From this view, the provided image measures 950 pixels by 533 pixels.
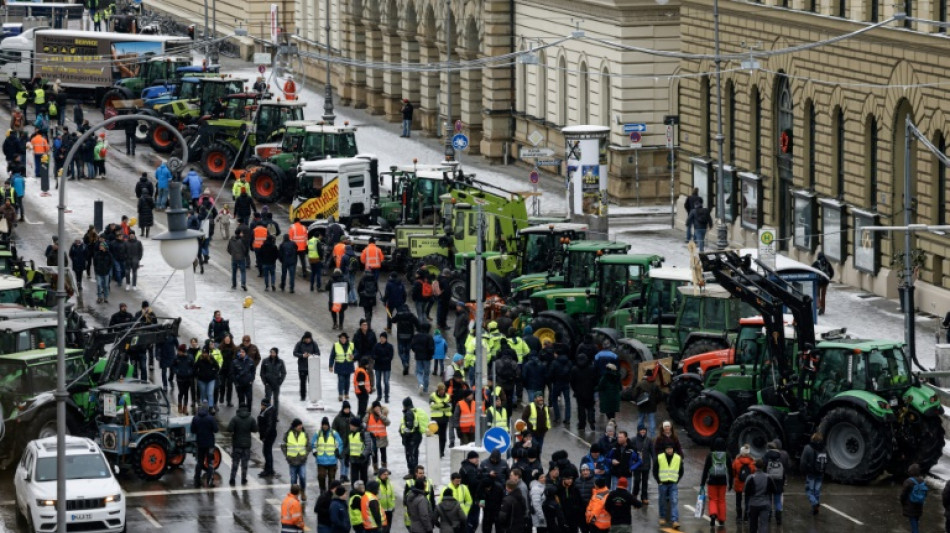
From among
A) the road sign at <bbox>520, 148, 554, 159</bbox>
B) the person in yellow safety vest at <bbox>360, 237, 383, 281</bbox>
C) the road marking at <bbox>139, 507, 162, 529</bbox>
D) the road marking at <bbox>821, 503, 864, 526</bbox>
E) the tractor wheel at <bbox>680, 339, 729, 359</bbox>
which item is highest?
the road sign at <bbox>520, 148, 554, 159</bbox>

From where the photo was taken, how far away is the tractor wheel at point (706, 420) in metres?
40.2

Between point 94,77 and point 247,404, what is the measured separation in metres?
46.0

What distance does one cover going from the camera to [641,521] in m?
36.7

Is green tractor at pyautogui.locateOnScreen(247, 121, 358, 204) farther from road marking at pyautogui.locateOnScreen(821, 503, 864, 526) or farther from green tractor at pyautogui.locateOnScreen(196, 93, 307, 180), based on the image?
road marking at pyautogui.locateOnScreen(821, 503, 864, 526)

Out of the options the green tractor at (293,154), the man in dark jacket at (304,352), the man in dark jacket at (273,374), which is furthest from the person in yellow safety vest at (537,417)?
the green tractor at (293,154)

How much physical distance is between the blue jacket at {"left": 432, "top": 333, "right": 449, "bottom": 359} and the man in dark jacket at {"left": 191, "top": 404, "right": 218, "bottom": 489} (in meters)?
7.76

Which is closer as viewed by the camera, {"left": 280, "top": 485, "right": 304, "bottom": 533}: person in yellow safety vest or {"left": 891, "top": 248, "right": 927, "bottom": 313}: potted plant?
{"left": 280, "top": 485, "right": 304, "bottom": 533}: person in yellow safety vest

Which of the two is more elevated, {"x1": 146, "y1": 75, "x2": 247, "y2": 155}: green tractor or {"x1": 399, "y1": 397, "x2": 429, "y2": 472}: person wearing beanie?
{"x1": 146, "y1": 75, "x2": 247, "y2": 155}: green tractor

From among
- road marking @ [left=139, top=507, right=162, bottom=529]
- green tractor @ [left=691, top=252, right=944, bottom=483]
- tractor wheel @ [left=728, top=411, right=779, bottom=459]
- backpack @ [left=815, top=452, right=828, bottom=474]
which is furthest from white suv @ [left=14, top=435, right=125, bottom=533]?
backpack @ [left=815, top=452, right=828, bottom=474]

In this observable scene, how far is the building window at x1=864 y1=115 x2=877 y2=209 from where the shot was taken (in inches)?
2132

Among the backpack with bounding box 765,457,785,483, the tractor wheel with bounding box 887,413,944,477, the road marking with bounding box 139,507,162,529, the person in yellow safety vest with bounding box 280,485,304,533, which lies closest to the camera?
the person in yellow safety vest with bounding box 280,485,304,533

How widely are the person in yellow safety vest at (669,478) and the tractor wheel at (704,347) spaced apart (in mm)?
7090

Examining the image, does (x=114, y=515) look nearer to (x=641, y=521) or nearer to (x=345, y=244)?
(x=641, y=521)

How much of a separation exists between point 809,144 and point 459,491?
2559 cm
